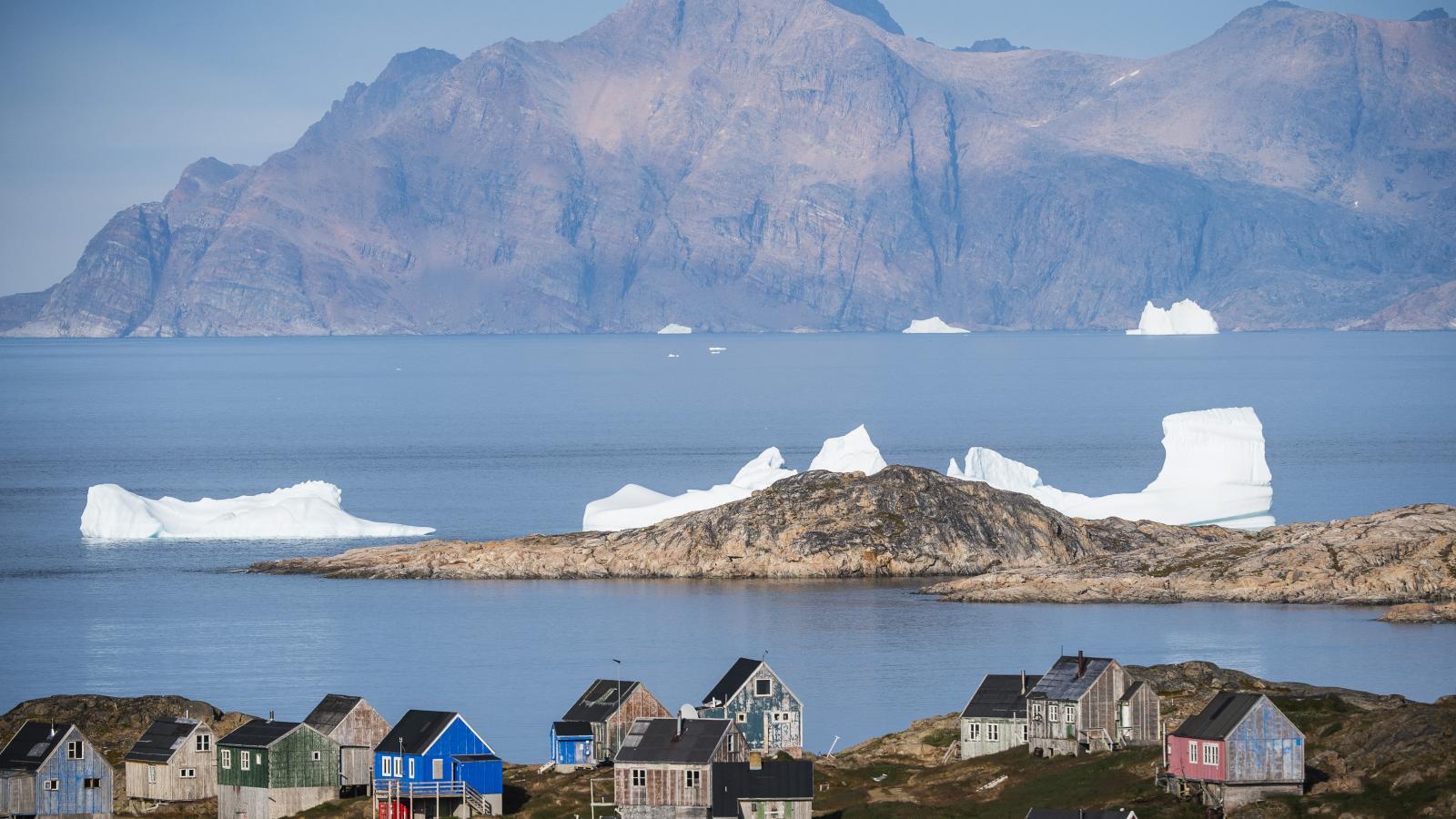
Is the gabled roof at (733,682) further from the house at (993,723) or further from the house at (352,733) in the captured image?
the house at (352,733)

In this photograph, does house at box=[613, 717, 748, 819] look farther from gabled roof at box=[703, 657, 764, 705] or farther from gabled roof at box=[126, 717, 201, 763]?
gabled roof at box=[126, 717, 201, 763]

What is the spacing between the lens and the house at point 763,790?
4291 centimetres

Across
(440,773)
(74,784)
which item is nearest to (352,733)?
(440,773)

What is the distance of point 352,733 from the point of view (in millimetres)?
48562

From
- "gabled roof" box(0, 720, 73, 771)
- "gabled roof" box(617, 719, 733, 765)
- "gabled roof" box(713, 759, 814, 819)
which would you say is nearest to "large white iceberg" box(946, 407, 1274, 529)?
"gabled roof" box(617, 719, 733, 765)

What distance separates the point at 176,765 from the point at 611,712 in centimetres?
1042

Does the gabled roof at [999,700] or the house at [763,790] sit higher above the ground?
the gabled roof at [999,700]

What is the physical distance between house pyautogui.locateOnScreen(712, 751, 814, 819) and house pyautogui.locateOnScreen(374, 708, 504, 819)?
533cm

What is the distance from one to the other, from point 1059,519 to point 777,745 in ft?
133

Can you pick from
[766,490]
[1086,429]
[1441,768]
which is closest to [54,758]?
[1441,768]

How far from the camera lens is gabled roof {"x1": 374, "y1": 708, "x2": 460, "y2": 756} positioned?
46125mm

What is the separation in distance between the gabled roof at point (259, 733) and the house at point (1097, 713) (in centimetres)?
1787

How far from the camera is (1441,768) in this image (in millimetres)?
40344

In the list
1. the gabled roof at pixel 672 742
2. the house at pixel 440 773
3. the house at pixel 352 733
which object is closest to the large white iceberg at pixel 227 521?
the house at pixel 352 733
